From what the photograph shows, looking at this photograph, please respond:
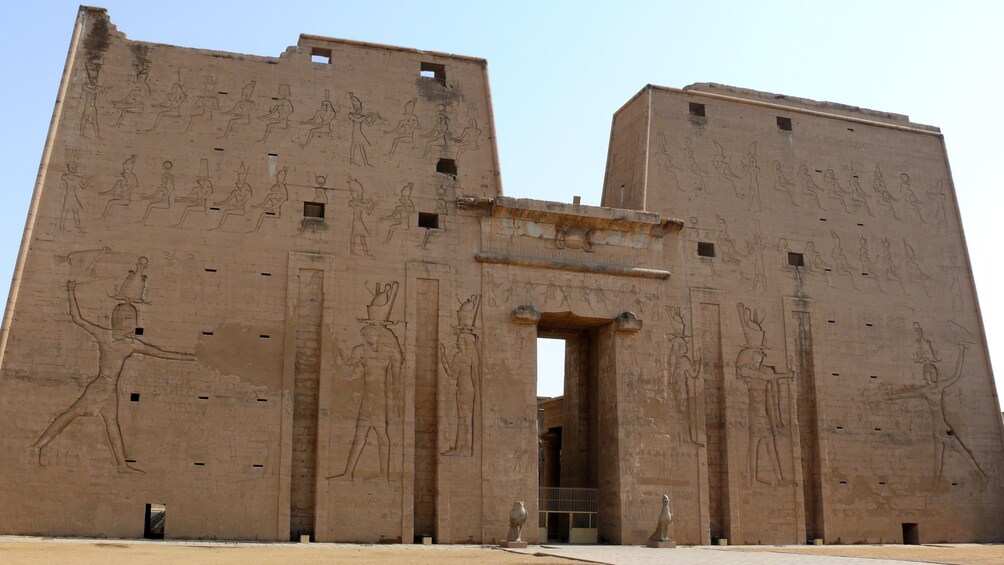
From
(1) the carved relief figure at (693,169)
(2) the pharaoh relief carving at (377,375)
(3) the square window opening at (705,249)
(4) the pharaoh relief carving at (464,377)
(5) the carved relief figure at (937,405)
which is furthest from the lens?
(5) the carved relief figure at (937,405)

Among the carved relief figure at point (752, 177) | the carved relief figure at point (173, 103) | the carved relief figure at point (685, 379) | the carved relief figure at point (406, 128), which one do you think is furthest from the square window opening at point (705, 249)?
the carved relief figure at point (173, 103)

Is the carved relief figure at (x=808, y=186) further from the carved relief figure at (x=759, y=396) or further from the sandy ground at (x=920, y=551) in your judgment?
the sandy ground at (x=920, y=551)

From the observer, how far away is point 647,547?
17875 millimetres

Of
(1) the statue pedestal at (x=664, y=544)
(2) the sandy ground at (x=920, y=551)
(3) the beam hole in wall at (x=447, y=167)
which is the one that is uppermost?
(3) the beam hole in wall at (x=447, y=167)

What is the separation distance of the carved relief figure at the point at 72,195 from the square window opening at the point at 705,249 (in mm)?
11547

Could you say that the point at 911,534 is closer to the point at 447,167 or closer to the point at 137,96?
the point at 447,167

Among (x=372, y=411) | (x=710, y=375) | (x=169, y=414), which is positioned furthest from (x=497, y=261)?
(x=169, y=414)

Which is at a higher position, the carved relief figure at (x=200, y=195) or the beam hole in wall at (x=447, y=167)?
the beam hole in wall at (x=447, y=167)

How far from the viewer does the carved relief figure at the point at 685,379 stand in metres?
19.4

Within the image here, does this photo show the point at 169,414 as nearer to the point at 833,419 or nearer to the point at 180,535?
the point at 180,535

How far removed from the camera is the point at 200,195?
1777cm

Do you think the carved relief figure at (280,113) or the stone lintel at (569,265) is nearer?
the carved relief figure at (280,113)

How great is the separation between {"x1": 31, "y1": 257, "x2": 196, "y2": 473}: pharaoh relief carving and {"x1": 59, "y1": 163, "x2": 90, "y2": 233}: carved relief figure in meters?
1.06

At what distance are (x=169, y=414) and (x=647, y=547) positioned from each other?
27.7ft
